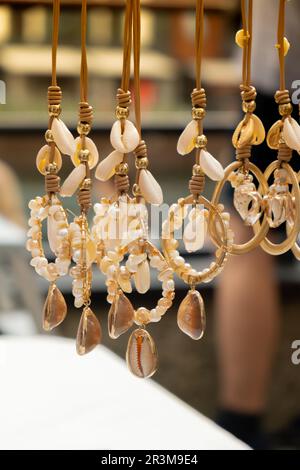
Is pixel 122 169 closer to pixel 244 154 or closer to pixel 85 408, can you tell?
pixel 244 154

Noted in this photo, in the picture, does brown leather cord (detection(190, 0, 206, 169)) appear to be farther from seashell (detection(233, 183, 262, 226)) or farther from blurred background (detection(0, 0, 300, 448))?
blurred background (detection(0, 0, 300, 448))

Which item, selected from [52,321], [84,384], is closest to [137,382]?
[84,384]

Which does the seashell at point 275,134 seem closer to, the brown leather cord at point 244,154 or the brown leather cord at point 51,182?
the brown leather cord at point 244,154

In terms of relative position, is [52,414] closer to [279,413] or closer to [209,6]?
[279,413]

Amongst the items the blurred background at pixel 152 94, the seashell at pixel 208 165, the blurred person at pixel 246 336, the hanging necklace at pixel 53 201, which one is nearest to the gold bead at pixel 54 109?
the hanging necklace at pixel 53 201

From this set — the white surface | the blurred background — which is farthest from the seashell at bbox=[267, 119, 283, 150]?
the blurred background

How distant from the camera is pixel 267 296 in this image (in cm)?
174

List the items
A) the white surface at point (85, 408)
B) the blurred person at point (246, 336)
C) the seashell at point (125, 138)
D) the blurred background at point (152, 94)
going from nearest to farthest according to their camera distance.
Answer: the seashell at point (125, 138)
the white surface at point (85, 408)
the blurred person at point (246, 336)
the blurred background at point (152, 94)

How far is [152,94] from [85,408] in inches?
98.3

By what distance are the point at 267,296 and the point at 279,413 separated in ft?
1.98

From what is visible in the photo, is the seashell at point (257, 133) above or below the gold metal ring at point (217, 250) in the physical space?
above

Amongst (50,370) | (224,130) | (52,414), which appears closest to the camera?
(52,414)

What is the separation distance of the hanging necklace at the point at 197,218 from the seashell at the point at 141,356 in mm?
29

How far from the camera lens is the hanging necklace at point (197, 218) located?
591mm
